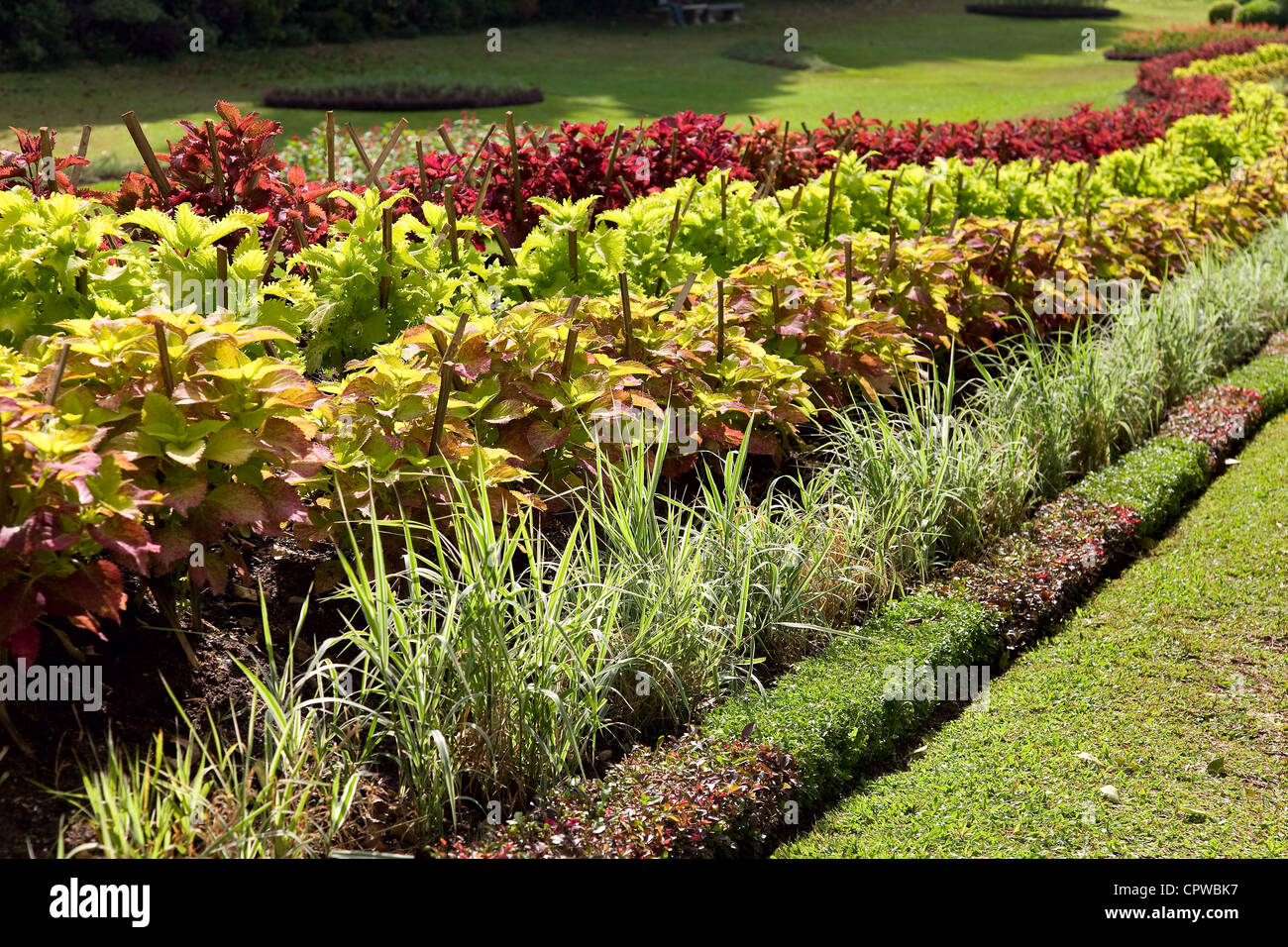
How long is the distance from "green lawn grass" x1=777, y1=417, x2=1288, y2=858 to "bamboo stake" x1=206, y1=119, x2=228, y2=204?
3.18 meters

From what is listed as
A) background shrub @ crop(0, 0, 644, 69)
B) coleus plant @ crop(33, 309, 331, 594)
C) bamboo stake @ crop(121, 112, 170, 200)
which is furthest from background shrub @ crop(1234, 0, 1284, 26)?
coleus plant @ crop(33, 309, 331, 594)

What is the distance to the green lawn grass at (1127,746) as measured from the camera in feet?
10.2

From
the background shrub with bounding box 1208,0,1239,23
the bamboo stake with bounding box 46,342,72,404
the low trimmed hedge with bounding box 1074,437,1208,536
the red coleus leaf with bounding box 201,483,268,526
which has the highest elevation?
the background shrub with bounding box 1208,0,1239,23

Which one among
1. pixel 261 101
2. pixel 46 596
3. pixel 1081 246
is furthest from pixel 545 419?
pixel 261 101

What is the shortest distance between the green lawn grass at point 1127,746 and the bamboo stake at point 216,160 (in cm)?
318

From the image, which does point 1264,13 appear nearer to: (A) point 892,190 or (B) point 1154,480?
(A) point 892,190

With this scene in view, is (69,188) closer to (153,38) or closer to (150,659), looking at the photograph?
(150,659)

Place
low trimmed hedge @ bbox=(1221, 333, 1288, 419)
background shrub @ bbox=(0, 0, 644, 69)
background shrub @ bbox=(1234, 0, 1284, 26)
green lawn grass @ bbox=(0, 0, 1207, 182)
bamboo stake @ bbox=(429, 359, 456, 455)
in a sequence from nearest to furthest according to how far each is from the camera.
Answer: bamboo stake @ bbox=(429, 359, 456, 455) → low trimmed hedge @ bbox=(1221, 333, 1288, 419) → green lawn grass @ bbox=(0, 0, 1207, 182) → background shrub @ bbox=(0, 0, 644, 69) → background shrub @ bbox=(1234, 0, 1284, 26)

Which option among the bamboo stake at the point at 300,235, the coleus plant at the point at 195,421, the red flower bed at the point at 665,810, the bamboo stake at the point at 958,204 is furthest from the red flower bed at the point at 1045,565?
the bamboo stake at the point at 300,235

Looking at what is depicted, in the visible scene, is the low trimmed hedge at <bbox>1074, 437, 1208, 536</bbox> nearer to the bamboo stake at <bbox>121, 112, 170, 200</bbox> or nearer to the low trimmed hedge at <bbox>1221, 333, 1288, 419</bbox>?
the low trimmed hedge at <bbox>1221, 333, 1288, 419</bbox>

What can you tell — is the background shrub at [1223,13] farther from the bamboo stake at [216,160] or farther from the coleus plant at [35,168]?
the coleus plant at [35,168]

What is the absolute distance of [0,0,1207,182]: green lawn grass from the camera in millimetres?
16844

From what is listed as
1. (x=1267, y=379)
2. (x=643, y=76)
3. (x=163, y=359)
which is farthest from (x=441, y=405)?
(x=643, y=76)
